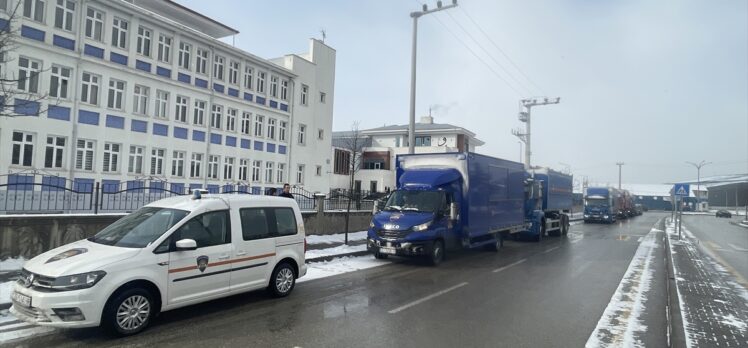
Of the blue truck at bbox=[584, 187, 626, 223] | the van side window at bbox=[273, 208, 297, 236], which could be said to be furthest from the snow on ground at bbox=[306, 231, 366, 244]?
the blue truck at bbox=[584, 187, 626, 223]

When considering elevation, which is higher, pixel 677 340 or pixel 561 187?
pixel 561 187

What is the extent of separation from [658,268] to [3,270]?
16.1 metres

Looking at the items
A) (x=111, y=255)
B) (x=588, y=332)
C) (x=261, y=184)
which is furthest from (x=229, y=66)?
(x=588, y=332)

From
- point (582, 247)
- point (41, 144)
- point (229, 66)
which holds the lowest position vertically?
point (582, 247)

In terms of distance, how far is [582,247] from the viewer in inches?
723

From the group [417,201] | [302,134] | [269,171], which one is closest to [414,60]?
[417,201]

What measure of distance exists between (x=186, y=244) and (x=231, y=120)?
24.8 m

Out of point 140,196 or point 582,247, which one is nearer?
point 140,196

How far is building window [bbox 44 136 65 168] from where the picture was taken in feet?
65.3

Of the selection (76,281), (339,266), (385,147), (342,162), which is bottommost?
(339,266)

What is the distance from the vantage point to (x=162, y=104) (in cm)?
2536

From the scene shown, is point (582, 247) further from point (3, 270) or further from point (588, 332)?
point (3, 270)

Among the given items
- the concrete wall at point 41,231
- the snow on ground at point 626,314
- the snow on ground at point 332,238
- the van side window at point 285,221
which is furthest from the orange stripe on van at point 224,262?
the snow on ground at point 332,238

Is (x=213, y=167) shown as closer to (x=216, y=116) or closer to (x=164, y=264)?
(x=216, y=116)
